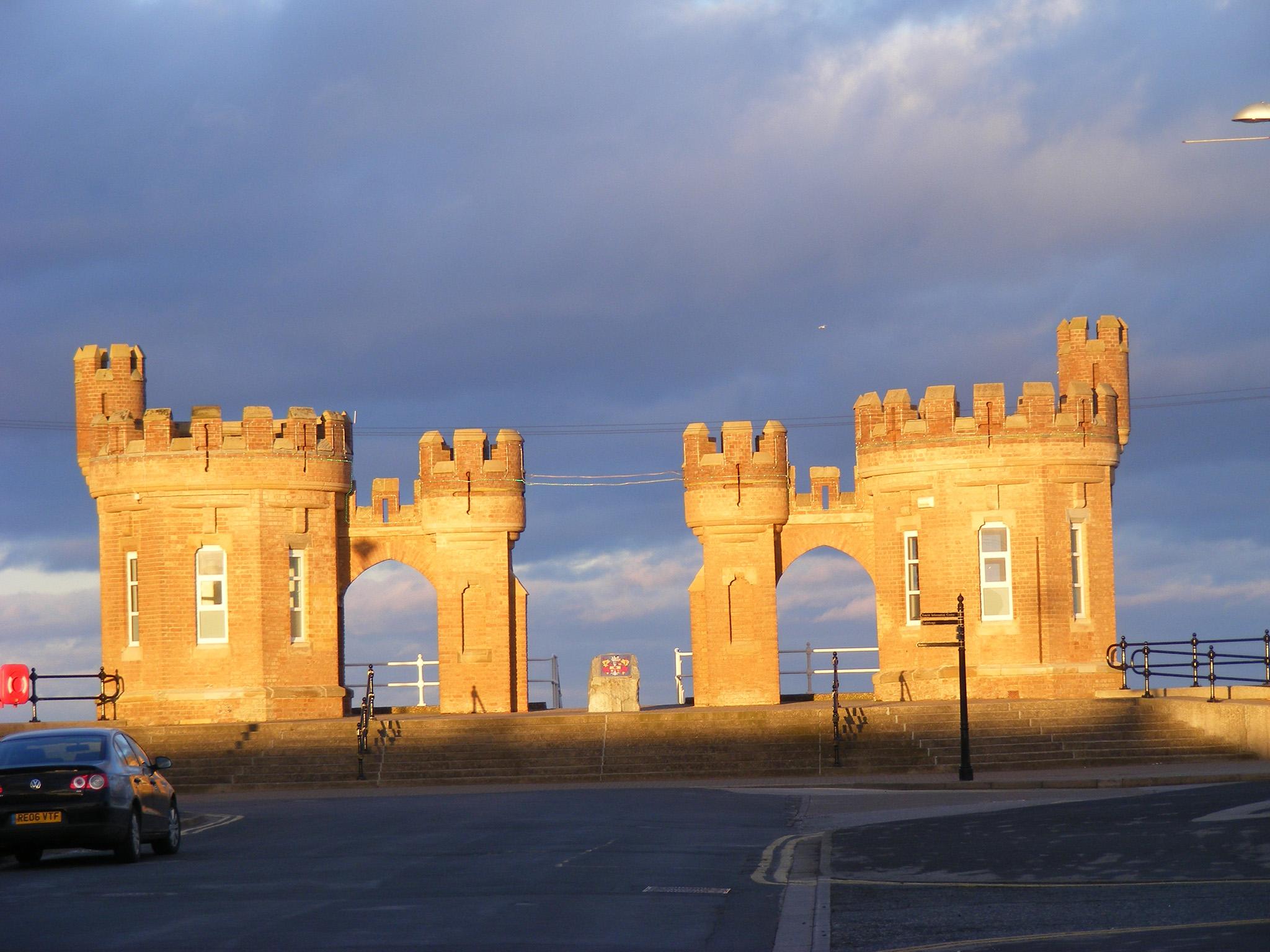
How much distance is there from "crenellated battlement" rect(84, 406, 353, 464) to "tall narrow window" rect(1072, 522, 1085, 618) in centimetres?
1543

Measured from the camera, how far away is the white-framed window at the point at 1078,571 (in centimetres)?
3628

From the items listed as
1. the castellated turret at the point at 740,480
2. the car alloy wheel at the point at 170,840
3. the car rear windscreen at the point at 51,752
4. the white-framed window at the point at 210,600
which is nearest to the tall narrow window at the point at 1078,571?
the castellated turret at the point at 740,480

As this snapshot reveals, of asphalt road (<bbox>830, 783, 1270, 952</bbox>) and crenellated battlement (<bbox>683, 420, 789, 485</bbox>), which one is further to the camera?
crenellated battlement (<bbox>683, 420, 789, 485</bbox>)

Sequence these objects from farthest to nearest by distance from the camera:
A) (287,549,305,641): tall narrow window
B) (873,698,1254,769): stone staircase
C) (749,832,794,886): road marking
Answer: (287,549,305,641): tall narrow window < (873,698,1254,769): stone staircase < (749,832,794,886): road marking

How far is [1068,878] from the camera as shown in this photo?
13.8 metres

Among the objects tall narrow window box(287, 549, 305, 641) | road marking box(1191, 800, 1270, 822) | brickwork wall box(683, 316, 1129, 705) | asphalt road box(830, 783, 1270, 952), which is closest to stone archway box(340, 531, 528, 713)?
tall narrow window box(287, 549, 305, 641)

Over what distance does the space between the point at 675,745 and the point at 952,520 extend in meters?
7.92

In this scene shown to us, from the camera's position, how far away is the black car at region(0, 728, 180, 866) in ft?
53.9

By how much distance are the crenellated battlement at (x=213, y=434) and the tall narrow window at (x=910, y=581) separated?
1212cm

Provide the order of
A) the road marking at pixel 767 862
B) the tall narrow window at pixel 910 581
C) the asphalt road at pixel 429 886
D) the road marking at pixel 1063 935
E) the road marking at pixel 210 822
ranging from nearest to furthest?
the road marking at pixel 1063 935 → the asphalt road at pixel 429 886 → the road marking at pixel 767 862 → the road marking at pixel 210 822 → the tall narrow window at pixel 910 581

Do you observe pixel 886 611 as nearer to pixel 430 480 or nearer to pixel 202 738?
pixel 430 480

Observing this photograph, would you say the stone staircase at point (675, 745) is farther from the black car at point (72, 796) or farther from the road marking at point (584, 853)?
the black car at point (72, 796)

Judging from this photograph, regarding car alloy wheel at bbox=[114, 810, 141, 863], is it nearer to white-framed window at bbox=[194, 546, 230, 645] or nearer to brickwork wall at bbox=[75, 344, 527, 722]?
brickwork wall at bbox=[75, 344, 527, 722]

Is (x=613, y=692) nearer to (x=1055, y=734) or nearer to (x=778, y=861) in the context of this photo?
(x=1055, y=734)
